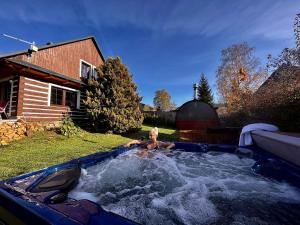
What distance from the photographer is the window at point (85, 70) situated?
1462 cm

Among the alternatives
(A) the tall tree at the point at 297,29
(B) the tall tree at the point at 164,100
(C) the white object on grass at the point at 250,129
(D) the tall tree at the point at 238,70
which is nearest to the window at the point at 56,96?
(C) the white object on grass at the point at 250,129

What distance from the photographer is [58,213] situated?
5.26ft

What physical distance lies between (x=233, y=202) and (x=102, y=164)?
2769mm

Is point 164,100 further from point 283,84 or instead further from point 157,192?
point 157,192

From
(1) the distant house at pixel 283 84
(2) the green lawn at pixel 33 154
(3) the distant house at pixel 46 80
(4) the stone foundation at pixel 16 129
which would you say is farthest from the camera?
(3) the distant house at pixel 46 80

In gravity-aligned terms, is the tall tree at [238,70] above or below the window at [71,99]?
above

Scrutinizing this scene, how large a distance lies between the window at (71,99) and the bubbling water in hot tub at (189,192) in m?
8.33

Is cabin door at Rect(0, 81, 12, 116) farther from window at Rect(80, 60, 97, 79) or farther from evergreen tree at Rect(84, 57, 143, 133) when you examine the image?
window at Rect(80, 60, 97, 79)

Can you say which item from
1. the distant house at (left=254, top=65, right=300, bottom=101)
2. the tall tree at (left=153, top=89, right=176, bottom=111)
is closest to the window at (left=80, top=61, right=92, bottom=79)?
the distant house at (left=254, top=65, right=300, bottom=101)

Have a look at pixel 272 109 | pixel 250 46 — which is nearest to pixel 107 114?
pixel 272 109

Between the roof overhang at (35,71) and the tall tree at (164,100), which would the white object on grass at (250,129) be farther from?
the tall tree at (164,100)

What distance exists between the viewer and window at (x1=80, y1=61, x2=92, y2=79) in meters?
14.6

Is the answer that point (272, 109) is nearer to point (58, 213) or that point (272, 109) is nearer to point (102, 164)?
point (102, 164)

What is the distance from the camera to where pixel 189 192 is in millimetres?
3336
